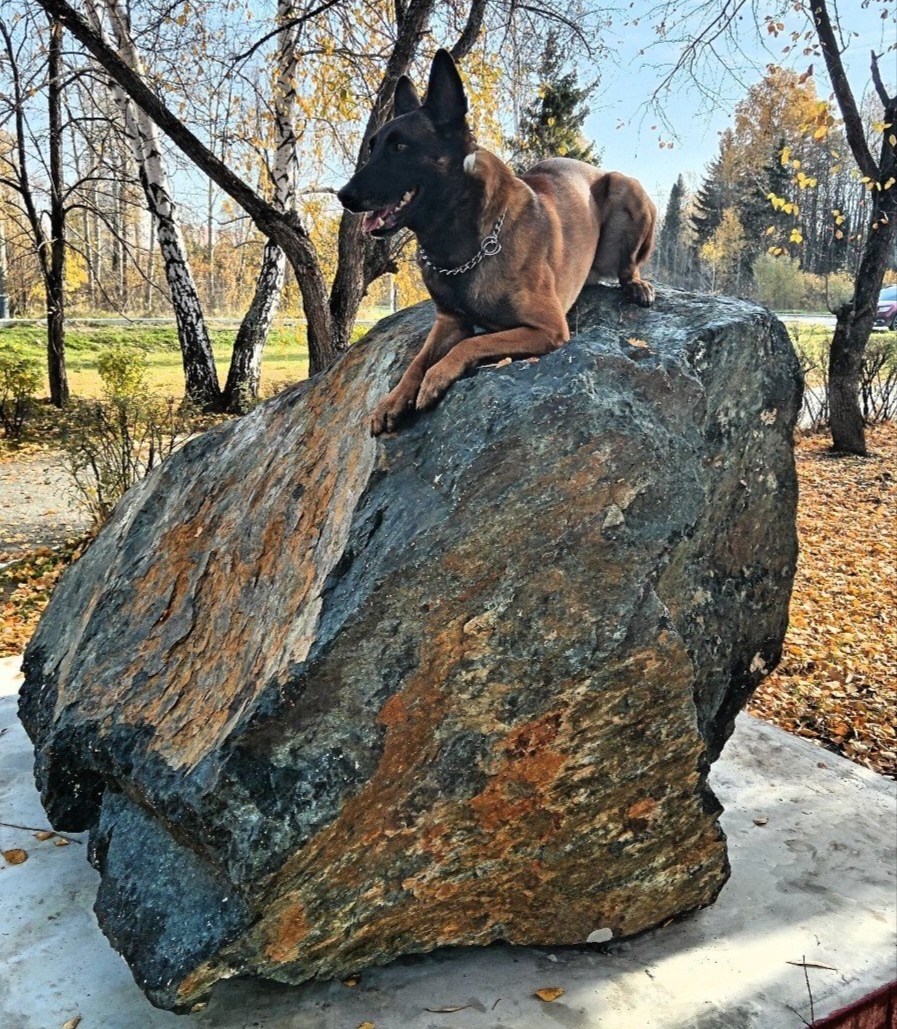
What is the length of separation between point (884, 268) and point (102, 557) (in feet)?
31.5

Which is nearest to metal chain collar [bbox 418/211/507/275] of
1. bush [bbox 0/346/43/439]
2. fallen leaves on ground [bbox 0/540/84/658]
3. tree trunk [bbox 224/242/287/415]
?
fallen leaves on ground [bbox 0/540/84/658]

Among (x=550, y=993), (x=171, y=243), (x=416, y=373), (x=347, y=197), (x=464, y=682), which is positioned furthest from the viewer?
(x=171, y=243)

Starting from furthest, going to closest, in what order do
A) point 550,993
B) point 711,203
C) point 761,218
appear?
point 711,203 < point 761,218 < point 550,993

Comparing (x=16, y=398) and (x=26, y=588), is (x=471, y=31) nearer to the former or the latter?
(x=26, y=588)

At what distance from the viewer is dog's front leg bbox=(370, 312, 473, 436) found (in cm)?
292

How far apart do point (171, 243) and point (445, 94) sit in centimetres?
1041

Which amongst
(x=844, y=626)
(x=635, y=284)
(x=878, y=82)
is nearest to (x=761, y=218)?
(x=878, y=82)

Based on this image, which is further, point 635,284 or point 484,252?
point 635,284

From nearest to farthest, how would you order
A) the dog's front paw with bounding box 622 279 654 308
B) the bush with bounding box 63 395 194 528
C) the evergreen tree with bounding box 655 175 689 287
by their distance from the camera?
the dog's front paw with bounding box 622 279 654 308, the bush with bounding box 63 395 194 528, the evergreen tree with bounding box 655 175 689 287

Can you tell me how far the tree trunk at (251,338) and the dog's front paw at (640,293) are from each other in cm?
1024

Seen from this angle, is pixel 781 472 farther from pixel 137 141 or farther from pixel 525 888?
pixel 137 141

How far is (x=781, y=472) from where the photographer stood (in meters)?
3.56

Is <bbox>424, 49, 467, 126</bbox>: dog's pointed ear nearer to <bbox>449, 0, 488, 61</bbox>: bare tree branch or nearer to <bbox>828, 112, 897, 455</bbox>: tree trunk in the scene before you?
<bbox>449, 0, 488, 61</bbox>: bare tree branch

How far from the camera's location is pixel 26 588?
736 cm
